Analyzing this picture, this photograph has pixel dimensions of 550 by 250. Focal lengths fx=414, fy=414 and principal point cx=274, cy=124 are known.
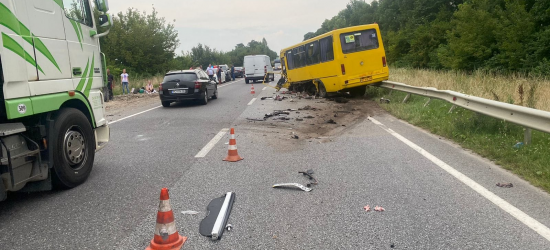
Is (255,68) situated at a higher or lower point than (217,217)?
higher

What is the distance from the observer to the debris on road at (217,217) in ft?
12.1

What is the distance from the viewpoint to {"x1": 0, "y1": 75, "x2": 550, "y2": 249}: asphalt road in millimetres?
3551

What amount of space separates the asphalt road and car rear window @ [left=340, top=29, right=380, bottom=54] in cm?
855

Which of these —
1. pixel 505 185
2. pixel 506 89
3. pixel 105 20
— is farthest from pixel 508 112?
pixel 105 20

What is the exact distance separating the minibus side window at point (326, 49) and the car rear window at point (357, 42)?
56 cm

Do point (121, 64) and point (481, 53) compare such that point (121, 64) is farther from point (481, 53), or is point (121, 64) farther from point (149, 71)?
point (481, 53)

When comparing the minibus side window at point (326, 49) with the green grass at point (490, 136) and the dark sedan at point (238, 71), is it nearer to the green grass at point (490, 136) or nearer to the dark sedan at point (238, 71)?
the green grass at point (490, 136)

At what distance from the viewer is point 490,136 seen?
7.39 meters

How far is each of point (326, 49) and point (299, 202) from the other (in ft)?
41.8

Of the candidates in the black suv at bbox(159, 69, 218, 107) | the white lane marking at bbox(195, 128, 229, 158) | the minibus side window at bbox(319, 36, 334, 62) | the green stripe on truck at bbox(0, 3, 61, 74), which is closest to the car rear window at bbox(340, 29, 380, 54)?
the minibus side window at bbox(319, 36, 334, 62)

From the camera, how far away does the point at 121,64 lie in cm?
4209

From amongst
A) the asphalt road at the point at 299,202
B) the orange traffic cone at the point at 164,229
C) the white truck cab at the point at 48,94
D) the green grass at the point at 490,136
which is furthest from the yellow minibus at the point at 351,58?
the orange traffic cone at the point at 164,229

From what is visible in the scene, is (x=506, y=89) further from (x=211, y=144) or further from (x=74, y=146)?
(x=74, y=146)

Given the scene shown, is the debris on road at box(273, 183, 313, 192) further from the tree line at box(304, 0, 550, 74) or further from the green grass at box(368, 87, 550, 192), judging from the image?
the tree line at box(304, 0, 550, 74)
